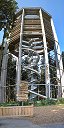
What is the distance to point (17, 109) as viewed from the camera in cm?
1733

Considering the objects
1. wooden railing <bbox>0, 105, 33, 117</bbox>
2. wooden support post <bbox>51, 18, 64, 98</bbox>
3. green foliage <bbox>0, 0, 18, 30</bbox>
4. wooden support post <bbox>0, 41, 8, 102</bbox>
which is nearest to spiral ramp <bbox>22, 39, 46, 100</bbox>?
wooden support post <bbox>51, 18, 64, 98</bbox>

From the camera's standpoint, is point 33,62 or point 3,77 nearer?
point 33,62

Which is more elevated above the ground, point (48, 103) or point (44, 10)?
point (44, 10)

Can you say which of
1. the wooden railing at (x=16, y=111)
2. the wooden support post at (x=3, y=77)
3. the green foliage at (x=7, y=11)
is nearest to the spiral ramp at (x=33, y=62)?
the wooden support post at (x=3, y=77)

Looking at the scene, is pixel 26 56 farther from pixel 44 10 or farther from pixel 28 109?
pixel 28 109

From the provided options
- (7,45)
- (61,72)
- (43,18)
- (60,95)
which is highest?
(43,18)

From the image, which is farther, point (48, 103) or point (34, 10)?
point (34, 10)

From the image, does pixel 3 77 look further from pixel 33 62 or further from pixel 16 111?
A: pixel 16 111

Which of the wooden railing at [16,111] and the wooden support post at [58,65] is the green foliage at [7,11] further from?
the wooden support post at [58,65]

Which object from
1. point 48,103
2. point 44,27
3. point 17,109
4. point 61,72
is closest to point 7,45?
point 44,27

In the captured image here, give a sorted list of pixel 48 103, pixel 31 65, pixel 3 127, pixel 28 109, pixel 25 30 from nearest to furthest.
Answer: pixel 3 127 → pixel 28 109 → pixel 48 103 → pixel 31 65 → pixel 25 30

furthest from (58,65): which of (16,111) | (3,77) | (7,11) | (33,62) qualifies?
(16,111)

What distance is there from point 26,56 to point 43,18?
627cm

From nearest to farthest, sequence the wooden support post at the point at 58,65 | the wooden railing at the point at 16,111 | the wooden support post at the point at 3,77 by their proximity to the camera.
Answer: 1. the wooden railing at the point at 16,111
2. the wooden support post at the point at 3,77
3. the wooden support post at the point at 58,65
